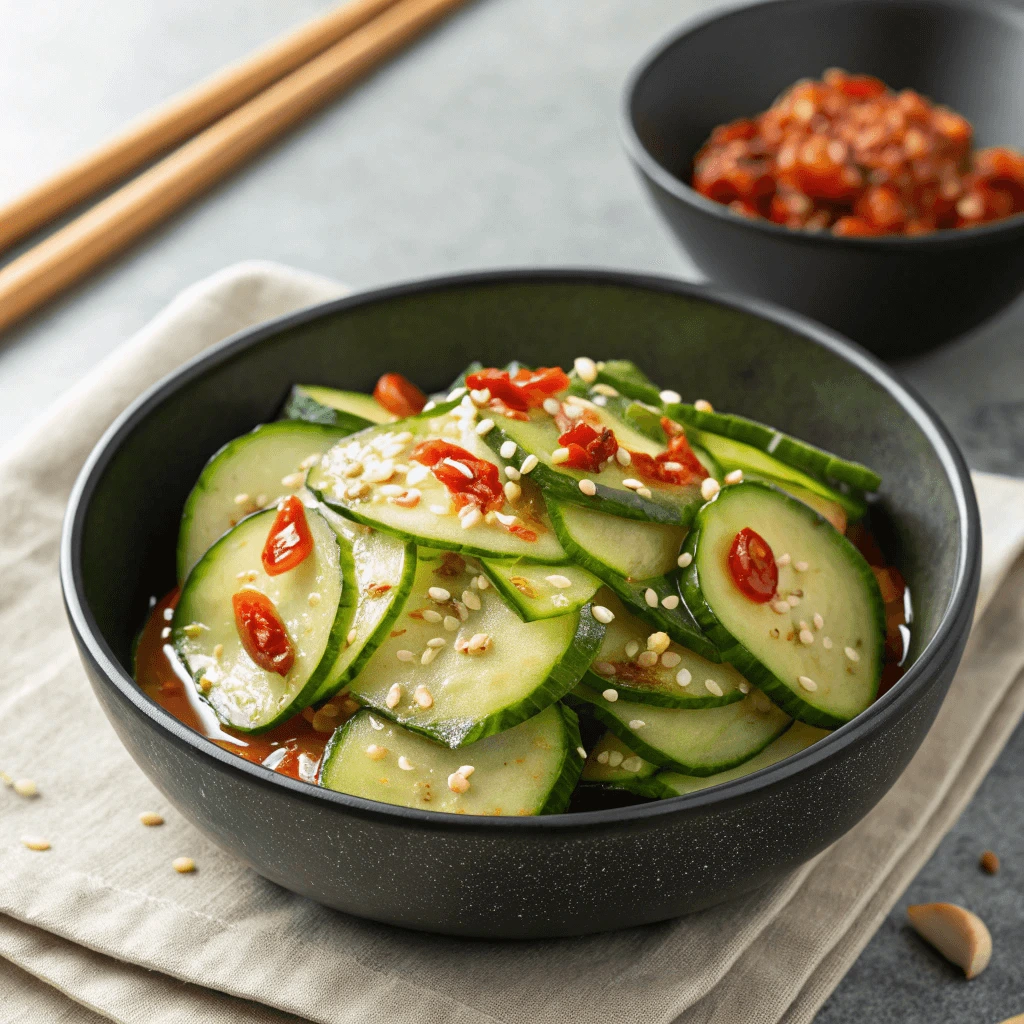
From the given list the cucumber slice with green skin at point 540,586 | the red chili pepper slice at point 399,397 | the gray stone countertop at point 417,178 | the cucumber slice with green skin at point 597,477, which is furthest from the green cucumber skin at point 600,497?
the gray stone countertop at point 417,178

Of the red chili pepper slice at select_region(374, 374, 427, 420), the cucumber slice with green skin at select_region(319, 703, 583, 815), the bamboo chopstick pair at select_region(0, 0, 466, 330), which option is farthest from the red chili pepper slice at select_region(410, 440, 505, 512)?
the bamboo chopstick pair at select_region(0, 0, 466, 330)

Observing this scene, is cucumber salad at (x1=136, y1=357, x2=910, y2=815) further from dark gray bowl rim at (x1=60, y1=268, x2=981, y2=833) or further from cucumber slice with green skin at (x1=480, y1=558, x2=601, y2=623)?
dark gray bowl rim at (x1=60, y1=268, x2=981, y2=833)

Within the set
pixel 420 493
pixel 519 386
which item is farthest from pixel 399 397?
pixel 420 493

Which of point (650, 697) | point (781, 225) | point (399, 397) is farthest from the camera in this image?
point (781, 225)

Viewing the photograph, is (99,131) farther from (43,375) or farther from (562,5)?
(562,5)

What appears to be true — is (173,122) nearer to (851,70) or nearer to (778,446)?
(851,70)

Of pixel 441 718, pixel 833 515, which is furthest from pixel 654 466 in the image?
pixel 441 718
